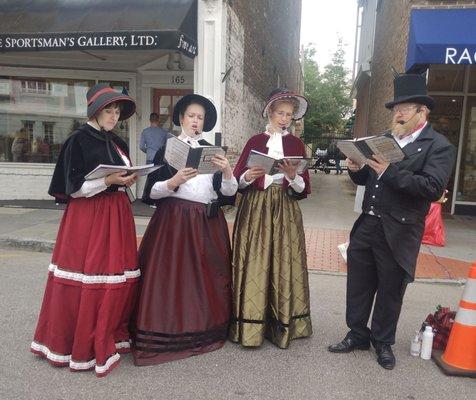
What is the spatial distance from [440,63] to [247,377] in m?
5.93

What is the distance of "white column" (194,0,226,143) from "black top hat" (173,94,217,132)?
4.50 m

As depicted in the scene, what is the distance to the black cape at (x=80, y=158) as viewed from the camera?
322 centimetres

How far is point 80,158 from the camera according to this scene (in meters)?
3.27

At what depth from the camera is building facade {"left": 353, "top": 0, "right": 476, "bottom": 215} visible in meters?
7.14

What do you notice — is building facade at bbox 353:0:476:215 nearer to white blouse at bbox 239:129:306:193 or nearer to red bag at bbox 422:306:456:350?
white blouse at bbox 239:129:306:193

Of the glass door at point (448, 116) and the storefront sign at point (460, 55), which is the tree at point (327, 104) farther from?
the storefront sign at point (460, 55)

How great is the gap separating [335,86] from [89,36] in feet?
105

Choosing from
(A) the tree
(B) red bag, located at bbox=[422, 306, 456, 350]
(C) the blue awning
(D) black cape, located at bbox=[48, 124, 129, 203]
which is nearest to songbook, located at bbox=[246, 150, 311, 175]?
(D) black cape, located at bbox=[48, 124, 129, 203]

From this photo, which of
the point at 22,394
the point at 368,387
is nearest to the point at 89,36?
the point at 22,394

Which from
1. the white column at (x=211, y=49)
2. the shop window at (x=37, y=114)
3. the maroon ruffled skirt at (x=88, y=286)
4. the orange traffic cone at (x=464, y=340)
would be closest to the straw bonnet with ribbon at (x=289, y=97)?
the maroon ruffled skirt at (x=88, y=286)

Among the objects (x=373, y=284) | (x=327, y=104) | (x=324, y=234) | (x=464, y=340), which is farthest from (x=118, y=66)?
(x=327, y=104)

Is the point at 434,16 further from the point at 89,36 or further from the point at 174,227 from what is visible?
the point at 174,227

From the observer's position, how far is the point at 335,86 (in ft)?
123

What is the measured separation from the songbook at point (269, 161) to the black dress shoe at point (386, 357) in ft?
4.96
